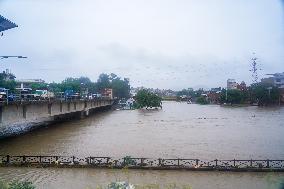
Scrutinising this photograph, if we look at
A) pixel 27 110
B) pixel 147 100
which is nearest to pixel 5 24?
pixel 27 110

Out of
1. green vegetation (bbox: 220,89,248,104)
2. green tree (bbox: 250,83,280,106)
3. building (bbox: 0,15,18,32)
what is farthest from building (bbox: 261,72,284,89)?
building (bbox: 0,15,18,32)

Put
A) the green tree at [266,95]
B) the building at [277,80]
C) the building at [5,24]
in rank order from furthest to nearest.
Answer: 1. the building at [277,80]
2. the green tree at [266,95]
3. the building at [5,24]

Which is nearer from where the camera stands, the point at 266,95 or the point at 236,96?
the point at 266,95

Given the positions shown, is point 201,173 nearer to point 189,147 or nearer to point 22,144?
point 189,147

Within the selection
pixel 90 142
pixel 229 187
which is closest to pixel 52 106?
pixel 90 142

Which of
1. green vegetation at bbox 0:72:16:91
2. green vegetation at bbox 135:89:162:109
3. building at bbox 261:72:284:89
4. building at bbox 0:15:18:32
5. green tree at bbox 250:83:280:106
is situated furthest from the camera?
building at bbox 261:72:284:89

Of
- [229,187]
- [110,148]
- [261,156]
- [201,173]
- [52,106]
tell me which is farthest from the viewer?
[52,106]

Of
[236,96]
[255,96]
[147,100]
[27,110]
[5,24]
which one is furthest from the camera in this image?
[236,96]

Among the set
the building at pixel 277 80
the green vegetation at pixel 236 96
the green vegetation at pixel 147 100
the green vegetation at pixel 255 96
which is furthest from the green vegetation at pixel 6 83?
the building at pixel 277 80

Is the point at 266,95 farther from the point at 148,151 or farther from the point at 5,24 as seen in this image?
the point at 5,24

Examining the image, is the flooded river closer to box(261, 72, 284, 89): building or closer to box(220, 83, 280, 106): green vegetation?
box(220, 83, 280, 106): green vegetation

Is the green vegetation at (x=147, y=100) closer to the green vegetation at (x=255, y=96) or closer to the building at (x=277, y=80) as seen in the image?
the green vegetation at (x=255, y=96)

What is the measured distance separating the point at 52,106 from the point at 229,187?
3131cm

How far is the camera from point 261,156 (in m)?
30.2
